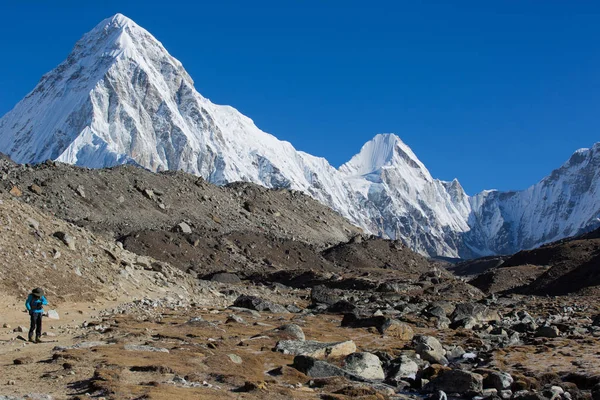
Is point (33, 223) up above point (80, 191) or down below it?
below

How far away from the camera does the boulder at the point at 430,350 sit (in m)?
26.9

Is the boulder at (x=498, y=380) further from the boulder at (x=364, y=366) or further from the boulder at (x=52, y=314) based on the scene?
the boulder at (x=52, y=314)

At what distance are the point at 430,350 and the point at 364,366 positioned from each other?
15.0ft

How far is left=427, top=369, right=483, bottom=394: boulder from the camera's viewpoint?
70.6 ft

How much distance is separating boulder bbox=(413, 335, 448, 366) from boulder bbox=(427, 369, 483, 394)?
4.42m

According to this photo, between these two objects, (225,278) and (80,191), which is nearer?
(225,278)

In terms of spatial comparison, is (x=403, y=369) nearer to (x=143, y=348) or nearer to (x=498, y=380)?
(x=498, y=380)

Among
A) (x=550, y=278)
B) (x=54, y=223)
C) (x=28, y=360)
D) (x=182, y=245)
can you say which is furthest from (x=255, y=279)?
(x=28, y=360)

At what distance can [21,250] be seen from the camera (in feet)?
111

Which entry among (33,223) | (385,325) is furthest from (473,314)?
(33,223)

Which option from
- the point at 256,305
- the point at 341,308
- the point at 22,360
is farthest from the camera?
the point at 341,308

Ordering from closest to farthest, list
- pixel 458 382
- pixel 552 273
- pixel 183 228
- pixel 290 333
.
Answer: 1. pixel 458 382
2. pixel 290 333
3. pixel 552 273
4. pixel 183 228

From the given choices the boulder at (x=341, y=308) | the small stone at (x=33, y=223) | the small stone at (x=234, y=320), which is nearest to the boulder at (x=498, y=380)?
the small stone at (x=234, y=320)

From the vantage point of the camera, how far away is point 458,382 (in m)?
21.7
